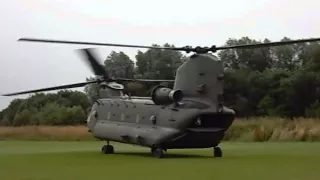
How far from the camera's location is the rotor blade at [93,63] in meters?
23.6

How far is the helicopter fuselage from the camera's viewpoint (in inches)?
718

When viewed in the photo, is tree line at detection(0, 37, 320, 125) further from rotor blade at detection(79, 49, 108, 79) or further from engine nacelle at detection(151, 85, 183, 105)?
A: engine nacelle at detection(151, 85, 183, 105)

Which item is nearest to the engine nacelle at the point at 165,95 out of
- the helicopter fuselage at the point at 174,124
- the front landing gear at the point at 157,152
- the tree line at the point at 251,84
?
the helicopter fuselage at the point at 174,124

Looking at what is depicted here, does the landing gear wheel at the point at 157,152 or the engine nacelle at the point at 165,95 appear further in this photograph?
the engine nacelle at the point at 165,95

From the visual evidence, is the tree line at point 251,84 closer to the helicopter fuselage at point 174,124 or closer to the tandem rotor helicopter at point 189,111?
the helicopter fuselage at point 174,124

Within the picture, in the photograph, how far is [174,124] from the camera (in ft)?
60.4

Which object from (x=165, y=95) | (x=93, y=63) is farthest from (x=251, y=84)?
(x=165, y=95)

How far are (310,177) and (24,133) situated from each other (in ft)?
102

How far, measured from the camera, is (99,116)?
22.8 metres

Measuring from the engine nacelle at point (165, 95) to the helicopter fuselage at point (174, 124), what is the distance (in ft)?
0.56

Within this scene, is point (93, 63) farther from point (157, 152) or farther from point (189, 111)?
point (189, 111)

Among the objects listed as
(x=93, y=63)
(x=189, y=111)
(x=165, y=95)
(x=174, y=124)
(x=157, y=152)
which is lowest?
(x=157, y=152)

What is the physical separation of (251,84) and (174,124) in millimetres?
41420

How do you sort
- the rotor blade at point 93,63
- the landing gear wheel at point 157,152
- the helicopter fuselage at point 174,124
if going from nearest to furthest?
the helicopter fuselage at point 174,124 < the landing gear wheel at point 157,152 < the rotor blade at point 93,63
